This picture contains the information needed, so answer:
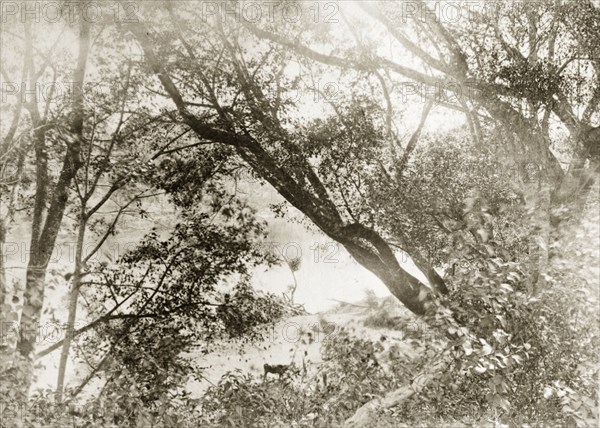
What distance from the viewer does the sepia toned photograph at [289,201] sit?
4.68 metres

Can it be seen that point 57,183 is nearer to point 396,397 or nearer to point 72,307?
point 72,307

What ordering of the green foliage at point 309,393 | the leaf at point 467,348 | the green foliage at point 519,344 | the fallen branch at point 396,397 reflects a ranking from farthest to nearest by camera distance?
the green foliage at point 309,393
the fallen branch at point 396,397
the green foliage at point 519,344
the leaf at point 467,348

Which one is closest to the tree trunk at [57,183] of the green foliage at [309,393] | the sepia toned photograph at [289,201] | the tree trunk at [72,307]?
the sepia toned photograph at [289,201]

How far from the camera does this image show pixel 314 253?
21.3 feet

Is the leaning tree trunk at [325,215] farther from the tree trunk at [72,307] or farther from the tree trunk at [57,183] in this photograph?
the tree trunk at [72,307]

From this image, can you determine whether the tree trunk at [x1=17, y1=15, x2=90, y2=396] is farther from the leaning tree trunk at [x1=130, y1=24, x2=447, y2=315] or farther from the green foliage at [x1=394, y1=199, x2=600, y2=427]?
the green foliage at [x1=394, y1=199, x2=600, y2=427]

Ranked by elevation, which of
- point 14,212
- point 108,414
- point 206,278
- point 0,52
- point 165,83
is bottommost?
point 108,414

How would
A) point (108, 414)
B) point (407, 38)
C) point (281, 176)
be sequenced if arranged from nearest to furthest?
point (108, 414) → point (281, 176) → point (407, 38)

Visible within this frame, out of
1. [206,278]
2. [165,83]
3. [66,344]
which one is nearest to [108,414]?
[66,344]

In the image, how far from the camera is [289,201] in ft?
20.9

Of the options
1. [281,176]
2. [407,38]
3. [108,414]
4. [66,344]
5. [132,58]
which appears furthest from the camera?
[407,38]

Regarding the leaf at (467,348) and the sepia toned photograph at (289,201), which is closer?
the leaf at (467,348)

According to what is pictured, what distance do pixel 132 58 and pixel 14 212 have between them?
207 centimetres

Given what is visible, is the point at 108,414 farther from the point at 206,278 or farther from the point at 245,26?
the point at 245,26
